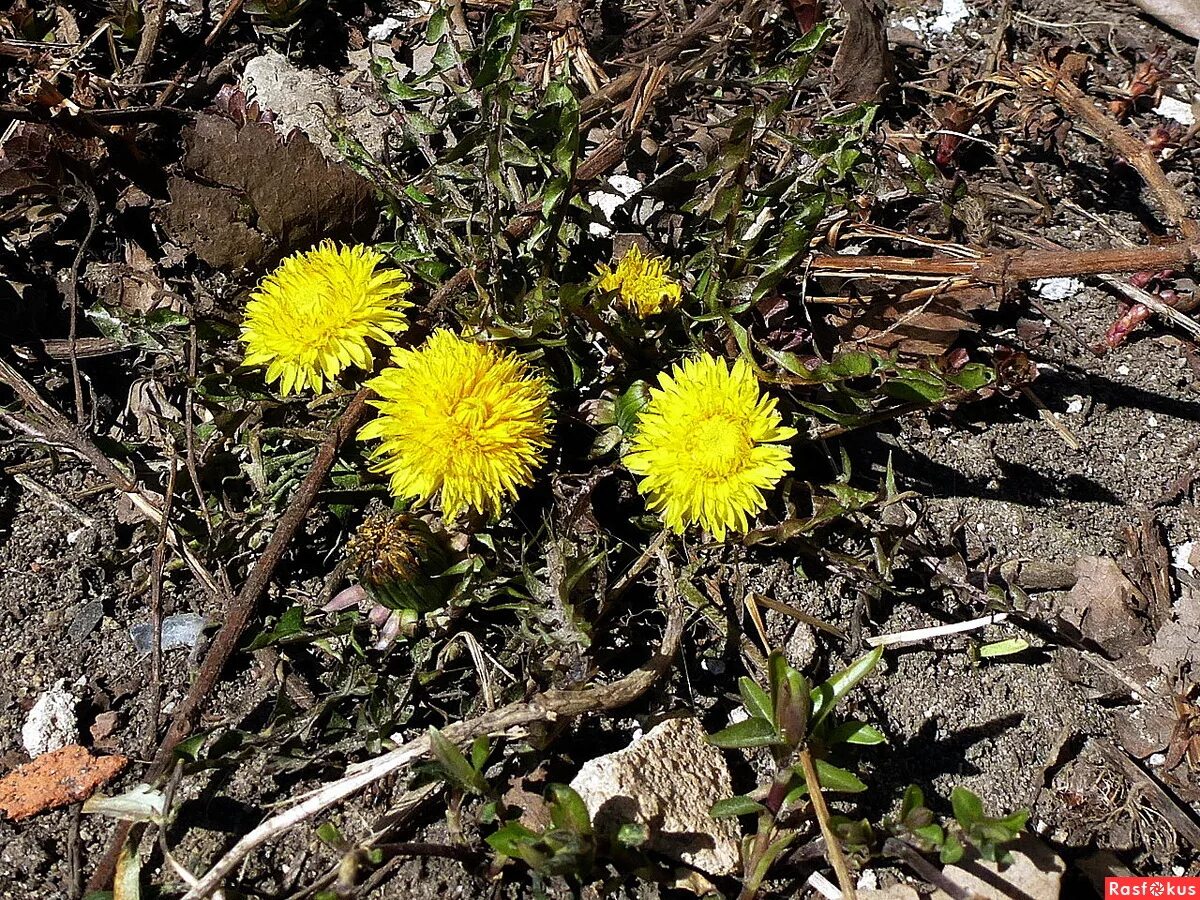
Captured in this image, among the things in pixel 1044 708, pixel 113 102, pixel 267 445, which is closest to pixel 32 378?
pixel 267 445

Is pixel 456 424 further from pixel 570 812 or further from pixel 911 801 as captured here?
pixel 911 801

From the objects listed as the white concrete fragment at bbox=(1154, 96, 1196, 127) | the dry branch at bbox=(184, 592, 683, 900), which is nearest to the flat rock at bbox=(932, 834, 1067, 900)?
the dry branch at bbox=(184, 592, 683, 900)

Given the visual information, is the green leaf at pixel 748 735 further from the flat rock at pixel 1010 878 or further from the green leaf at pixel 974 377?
the green leaf at pixel 974 377

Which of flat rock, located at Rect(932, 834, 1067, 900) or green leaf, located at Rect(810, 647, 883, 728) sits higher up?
green leaf, located at Rect(810, 647, 883, 728)

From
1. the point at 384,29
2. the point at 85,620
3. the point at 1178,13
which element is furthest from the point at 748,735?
the point at 1178,13

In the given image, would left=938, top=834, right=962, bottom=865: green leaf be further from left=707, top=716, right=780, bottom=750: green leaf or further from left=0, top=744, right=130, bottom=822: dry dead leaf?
left=0, top=744, right=130, bottom=822: dry dead leaf

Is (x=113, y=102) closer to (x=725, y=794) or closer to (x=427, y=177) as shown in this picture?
(x=427, y=177)
